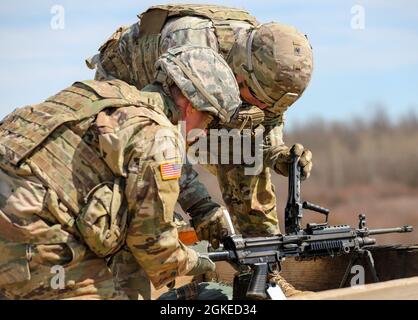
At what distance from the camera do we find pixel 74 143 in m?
3.14

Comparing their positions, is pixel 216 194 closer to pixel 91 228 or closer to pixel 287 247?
pixel 287 247

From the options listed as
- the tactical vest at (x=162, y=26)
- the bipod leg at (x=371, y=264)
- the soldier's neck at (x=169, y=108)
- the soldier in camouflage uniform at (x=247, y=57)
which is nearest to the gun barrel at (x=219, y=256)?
the soldier's neck at (x=169, y=108)

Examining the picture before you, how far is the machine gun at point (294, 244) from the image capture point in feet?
12.9

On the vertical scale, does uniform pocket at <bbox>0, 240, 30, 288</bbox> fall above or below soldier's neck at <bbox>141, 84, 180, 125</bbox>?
below

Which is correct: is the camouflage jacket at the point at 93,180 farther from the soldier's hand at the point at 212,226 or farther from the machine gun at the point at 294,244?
the soldier's hand at the point at 212,226

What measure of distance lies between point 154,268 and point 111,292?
0.19 m

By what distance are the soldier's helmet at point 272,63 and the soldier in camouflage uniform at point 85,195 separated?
176 centimetres

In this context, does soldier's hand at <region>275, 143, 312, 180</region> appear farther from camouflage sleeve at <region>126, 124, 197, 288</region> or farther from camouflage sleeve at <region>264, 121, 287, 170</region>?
camouflage sleeve at <region>126, 124, 197, 288</region>

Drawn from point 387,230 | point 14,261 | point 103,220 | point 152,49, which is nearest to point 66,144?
point 103,220

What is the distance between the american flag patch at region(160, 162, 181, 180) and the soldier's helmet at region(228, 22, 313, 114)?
1912 mm

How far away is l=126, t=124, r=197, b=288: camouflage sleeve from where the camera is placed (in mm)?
3072

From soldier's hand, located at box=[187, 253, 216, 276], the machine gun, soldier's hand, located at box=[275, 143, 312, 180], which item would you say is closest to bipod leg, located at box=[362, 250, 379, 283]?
the machine gun
